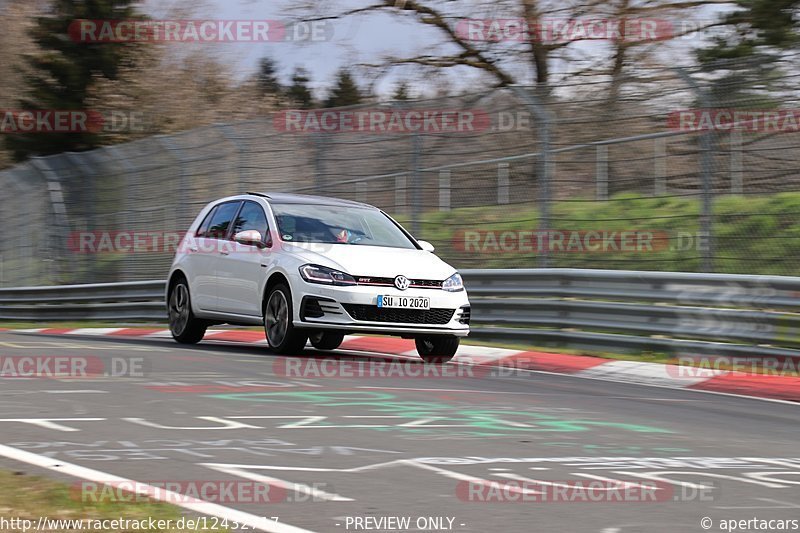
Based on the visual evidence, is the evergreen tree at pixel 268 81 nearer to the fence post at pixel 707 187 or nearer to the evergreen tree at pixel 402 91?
the evergreen tree at pixel 402 91

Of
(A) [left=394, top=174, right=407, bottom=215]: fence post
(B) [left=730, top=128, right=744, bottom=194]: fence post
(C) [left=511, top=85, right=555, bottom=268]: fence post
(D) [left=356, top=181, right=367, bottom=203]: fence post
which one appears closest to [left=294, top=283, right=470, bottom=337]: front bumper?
(C) [left=511, top=85, right=555, bottom=268]: fence post

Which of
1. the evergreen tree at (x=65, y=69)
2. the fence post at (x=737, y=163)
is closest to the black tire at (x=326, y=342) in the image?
the fence post at (x=737, y=163)

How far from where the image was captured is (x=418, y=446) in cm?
673

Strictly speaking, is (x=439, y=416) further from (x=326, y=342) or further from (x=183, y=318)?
(x=183, y=318)

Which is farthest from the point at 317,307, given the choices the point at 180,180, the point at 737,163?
the point at 180,180

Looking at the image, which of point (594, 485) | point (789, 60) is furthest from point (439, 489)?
point (789, 60)

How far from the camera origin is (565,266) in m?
14.8

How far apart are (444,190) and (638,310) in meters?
3.64

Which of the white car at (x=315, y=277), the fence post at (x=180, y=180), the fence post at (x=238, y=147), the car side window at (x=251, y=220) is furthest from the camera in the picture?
the fence post at (x=180, y=180)

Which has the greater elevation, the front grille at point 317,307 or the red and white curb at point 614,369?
the front grille at point 317,307

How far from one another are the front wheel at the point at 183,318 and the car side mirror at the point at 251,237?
5.40 ft

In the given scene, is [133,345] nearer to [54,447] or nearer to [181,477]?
[54,447]

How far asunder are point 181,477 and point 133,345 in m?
8.90

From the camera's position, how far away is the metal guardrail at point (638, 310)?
462 inches
